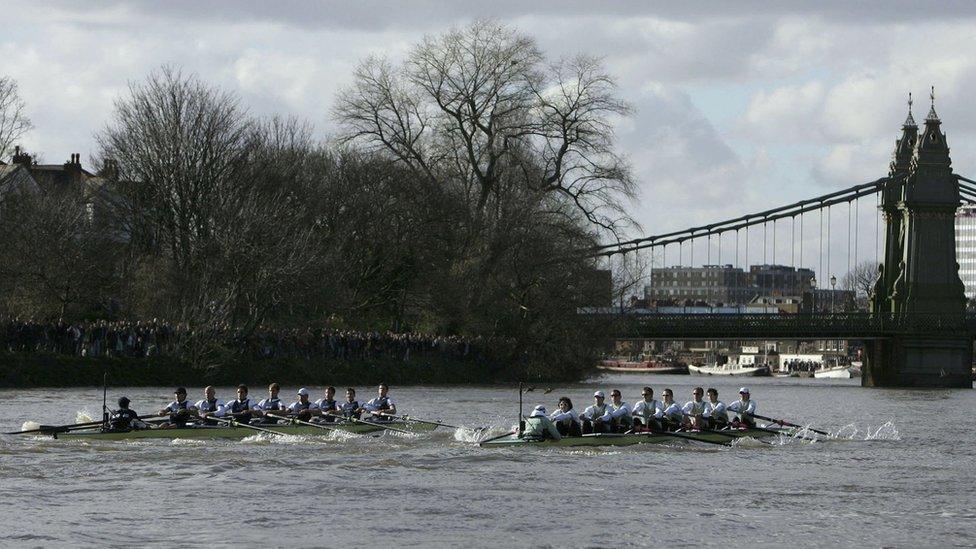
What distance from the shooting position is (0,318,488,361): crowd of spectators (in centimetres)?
5097

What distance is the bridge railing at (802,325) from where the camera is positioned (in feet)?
234

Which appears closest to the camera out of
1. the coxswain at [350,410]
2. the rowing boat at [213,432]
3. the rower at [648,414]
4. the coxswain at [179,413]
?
the rowing boat at [213,432]

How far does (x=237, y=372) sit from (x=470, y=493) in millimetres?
29296

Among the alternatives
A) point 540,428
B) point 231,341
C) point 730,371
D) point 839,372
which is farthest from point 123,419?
point 730,371

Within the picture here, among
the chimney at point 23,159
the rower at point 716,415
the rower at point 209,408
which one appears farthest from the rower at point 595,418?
the chimney at point 23,159

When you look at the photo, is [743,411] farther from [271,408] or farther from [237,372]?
[237,372]

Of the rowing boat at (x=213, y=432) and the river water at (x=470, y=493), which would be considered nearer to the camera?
the river water at (x=470, y=493)

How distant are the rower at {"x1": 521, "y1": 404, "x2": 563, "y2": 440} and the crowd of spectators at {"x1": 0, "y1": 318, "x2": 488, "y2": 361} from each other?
22.5 meters

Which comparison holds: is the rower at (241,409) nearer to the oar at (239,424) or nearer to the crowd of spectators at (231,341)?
the oar at (239,424)

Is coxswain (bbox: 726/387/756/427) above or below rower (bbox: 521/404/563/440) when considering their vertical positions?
above

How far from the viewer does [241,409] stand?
35.0 m

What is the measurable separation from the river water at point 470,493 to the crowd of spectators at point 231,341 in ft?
39.1

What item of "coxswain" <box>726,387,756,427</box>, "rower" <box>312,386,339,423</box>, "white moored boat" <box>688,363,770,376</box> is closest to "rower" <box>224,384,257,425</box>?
"rower" <box>312,386,339,423</box>

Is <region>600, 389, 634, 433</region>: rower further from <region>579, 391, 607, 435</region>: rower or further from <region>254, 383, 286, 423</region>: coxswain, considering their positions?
<region>254, 383, 286, 423</region>: coxswain
